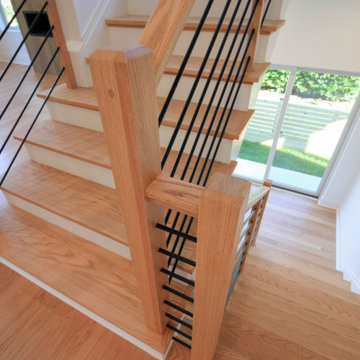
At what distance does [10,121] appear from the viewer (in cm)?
281

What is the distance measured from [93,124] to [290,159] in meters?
4.13

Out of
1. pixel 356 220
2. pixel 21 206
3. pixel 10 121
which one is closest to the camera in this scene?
pixel 21 206

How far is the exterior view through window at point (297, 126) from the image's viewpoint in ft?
12.6

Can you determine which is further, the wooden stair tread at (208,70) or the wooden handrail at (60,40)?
the wooden handrail at (60,40)

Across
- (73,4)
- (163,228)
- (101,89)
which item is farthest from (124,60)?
(73,4)

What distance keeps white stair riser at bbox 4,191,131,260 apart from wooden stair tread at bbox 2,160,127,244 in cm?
8

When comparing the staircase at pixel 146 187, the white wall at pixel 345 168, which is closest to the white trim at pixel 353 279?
the white wall at pixel 345 168

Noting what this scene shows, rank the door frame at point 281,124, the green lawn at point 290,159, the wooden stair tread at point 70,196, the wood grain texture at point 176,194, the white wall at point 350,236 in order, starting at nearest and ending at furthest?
1. the wood grain texture at point 176,194
2. the wooden stair tread at point 70,196
3. the white wall at point 350,236
4. the door frame at point 281,124
5. the green lawn at point 290,159

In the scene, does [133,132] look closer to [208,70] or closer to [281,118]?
[208,70]

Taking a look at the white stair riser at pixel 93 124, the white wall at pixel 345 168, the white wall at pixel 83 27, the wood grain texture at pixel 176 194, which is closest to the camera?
the wood grain texture at pixel 176 194

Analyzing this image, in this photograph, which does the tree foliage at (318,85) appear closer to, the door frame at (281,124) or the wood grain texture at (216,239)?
the door frame at (281,124)

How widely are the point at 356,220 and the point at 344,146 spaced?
1299 mm

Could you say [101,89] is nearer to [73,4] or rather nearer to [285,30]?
[73,4]

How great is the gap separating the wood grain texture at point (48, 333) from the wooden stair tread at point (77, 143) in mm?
693
